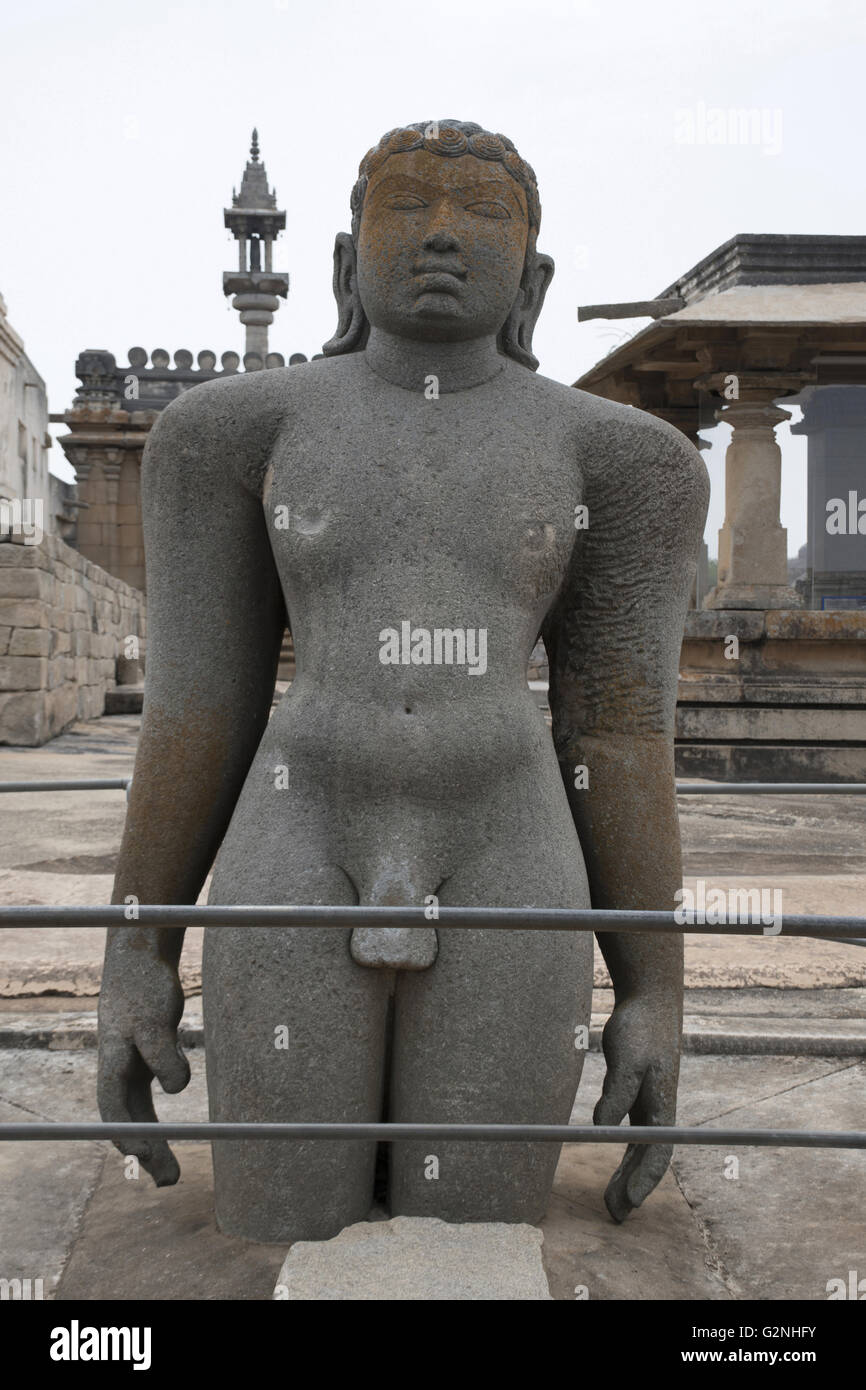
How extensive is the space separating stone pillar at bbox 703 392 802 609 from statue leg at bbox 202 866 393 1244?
8284mm

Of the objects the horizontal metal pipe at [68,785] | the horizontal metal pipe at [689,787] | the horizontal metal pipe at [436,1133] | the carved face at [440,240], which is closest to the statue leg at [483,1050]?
the horizontal metal pipe at [436,1133]

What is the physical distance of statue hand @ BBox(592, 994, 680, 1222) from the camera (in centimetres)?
229

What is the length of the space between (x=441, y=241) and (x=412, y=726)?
2.81 ft

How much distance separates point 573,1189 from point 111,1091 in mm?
904

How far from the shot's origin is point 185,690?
2338mm

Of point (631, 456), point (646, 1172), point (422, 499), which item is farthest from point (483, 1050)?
point (631, 456)

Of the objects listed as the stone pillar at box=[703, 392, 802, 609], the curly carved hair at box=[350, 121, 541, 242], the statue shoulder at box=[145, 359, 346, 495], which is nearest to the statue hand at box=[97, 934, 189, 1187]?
the statue shoulder at box=[145, 359, 346, 495]

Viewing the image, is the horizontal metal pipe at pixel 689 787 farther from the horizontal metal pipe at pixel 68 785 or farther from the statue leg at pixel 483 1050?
the statue leg at pixel 483 1050

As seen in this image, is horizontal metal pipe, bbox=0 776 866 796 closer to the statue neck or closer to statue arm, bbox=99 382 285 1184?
statue arm, bbox=99 382 285 1184

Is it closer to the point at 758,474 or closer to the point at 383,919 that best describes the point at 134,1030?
the point at 383,919

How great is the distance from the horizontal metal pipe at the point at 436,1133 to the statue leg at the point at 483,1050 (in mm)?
315

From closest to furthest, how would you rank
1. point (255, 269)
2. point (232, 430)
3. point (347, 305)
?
point (232, 430)
point (347, 305)
point (255, 269)

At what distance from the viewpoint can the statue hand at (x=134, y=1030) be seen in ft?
7.47

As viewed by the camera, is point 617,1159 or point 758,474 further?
point 758,474
